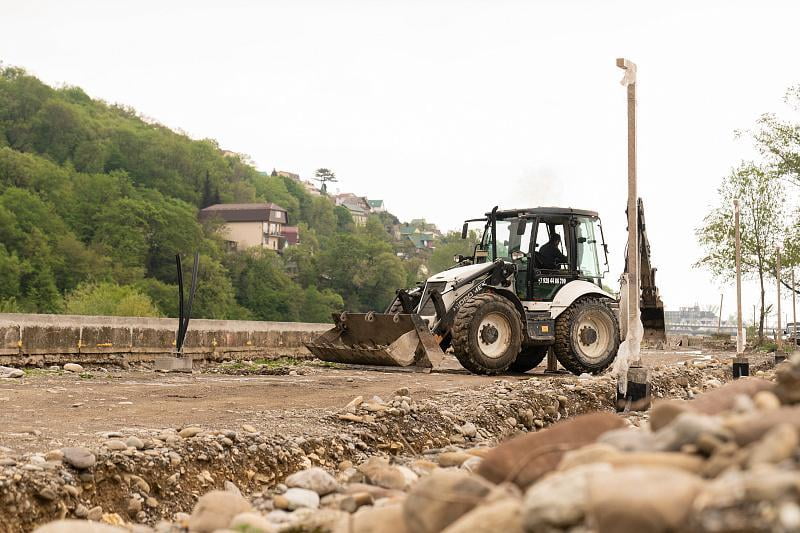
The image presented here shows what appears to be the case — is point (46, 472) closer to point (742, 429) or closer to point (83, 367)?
point (742, 429)

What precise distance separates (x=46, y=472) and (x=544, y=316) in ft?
39.6

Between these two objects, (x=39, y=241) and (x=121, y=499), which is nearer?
(x=121, y=499)

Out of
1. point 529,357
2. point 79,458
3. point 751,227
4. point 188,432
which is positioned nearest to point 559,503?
point 79,458

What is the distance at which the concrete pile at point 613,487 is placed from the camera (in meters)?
2.89

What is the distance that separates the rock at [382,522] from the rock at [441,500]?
0.06 metres

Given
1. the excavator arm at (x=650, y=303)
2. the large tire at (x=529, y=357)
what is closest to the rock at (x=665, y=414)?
the large tire at (x=529, y=357)

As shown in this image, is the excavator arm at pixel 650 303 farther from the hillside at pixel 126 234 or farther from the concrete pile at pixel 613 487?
the hillside at pixel 126 234

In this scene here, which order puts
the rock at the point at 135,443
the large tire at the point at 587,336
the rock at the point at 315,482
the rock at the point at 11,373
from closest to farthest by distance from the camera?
the rock at the point at 315,482
the rock at the point at 135,443
the rock at the point at 11,373
the large tire at the point at 587,336

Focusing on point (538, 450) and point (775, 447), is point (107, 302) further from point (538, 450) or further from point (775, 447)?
point (775, 447)

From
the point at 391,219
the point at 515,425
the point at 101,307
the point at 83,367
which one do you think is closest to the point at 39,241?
the point at 101,307

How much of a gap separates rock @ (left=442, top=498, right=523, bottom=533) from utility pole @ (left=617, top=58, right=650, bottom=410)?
9301 mm

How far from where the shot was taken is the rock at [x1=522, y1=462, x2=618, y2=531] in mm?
3131

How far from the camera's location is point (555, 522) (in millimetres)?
3146

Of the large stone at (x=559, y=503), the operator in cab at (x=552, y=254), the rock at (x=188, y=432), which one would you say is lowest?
the rock at (x=188, y=432)
